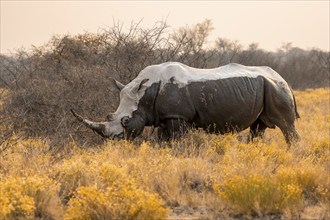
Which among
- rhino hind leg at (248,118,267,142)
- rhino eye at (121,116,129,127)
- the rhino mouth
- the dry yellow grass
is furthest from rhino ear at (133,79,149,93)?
rhino hind leg at (248,118,267,142)

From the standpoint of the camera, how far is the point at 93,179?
5254mm

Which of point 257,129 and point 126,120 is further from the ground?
point 126,120

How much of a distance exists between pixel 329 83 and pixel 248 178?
3450cm

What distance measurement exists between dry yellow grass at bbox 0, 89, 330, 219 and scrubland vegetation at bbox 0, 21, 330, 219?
1cm

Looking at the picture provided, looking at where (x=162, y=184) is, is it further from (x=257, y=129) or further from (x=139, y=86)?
(x=257, y=129)

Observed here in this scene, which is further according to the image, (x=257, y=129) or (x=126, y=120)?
(x=257, y=129)

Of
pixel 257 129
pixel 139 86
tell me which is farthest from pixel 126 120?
pixel 257 129

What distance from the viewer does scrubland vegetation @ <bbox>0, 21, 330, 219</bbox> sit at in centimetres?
433

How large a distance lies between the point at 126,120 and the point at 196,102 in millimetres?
1247

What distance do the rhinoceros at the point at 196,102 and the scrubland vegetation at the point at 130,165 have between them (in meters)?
0.26

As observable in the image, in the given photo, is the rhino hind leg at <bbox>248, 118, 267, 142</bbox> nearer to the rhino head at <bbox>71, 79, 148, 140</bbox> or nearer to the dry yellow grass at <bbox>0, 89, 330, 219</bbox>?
the dry yellow grass at <bbox>0, 89, 330, 219</bbox>

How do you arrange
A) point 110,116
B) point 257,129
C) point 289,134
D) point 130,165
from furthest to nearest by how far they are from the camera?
1. point 257,129
2. point 289,134
3. point 110,116
4. point 130,165

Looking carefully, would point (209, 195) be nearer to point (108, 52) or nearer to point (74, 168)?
point (74, 168)

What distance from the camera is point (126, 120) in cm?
Answer: 724
